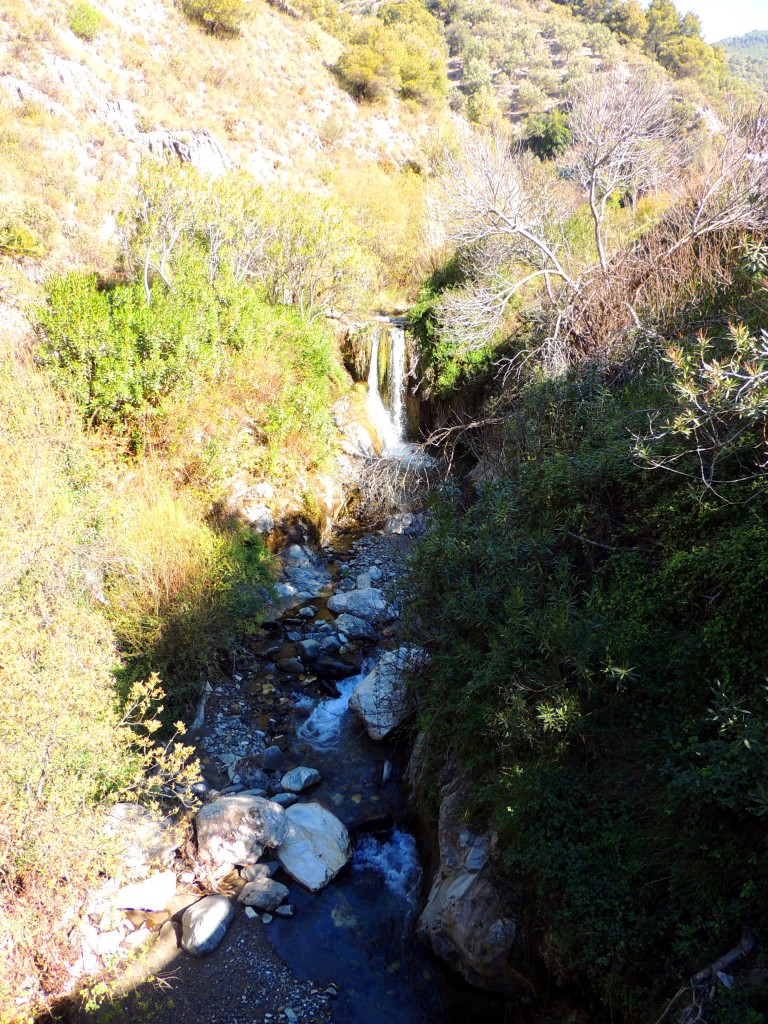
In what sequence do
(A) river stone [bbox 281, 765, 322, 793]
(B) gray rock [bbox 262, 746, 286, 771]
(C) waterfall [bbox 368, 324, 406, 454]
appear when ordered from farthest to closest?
(C) waterfall [bbox 368, 324, 406, 454]
(B) gray rock [bbox 262, 746, 286, 771]
(A) river stone [bbox 281, 765, 322, 793]

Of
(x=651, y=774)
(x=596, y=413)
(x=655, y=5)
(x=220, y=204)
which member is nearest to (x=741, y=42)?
(x=655, y=5)

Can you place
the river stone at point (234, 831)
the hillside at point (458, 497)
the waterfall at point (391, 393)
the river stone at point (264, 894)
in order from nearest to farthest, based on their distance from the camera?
the hillside at point (458, 497), the river stone at point (264, 894), the river stone at point (234, 831), the waterfall at point (391, 393)

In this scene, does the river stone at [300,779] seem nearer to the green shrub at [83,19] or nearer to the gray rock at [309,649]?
the gray rock at [309,649]

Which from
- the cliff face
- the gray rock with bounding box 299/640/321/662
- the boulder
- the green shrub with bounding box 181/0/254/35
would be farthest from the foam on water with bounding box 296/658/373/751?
the green shrub with bounding box 181/0/254/35

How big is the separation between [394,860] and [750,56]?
65869 millimetres

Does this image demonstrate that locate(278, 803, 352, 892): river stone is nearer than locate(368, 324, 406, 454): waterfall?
Yes

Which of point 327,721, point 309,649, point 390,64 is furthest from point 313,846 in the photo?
point 390,64

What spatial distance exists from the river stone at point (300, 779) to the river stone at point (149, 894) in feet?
4.68

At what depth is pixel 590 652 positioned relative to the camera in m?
3.86

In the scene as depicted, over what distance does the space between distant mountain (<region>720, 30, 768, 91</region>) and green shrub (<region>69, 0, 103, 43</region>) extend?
3311cm

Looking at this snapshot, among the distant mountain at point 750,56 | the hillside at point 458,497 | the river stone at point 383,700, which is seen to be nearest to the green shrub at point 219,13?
the hillside at point 458,497

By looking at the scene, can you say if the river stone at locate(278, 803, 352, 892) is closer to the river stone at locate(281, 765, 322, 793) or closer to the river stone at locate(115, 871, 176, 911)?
the river stone at locate(281, 765, 322, 793)

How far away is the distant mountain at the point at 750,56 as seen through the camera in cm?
3841

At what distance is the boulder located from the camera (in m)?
3.85
